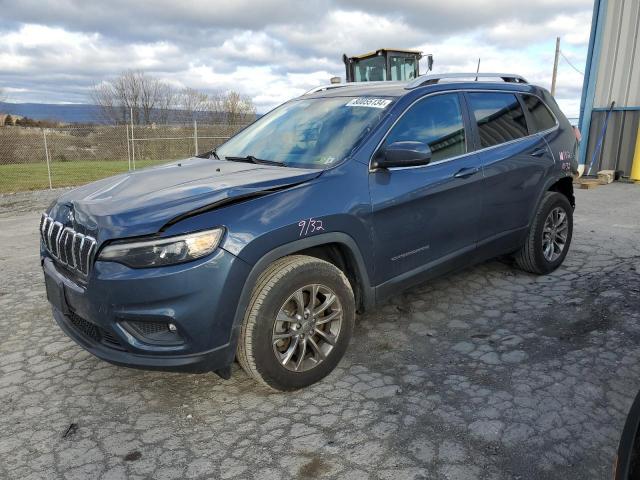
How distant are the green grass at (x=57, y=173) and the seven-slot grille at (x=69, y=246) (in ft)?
41.5

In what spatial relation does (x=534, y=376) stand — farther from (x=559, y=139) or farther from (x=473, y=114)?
(x=559, y=139)

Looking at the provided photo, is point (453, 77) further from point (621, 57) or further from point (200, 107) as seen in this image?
point (200, 107)

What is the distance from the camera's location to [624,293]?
172 inches

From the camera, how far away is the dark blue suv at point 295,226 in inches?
100

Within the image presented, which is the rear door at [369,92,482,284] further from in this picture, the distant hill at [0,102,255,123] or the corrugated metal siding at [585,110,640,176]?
the distant hill at [0,102,255,123]

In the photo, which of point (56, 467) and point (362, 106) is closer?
point (56, 467)

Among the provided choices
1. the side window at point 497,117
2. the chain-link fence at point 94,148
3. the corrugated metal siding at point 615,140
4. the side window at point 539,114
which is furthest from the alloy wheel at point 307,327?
the chain-link fence at point 94,148

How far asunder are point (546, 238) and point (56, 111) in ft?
125

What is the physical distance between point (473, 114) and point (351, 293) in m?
1.89

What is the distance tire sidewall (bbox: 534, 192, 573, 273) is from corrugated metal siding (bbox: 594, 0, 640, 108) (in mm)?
8545

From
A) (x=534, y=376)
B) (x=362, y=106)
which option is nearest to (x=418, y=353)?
(x=534, y=376)

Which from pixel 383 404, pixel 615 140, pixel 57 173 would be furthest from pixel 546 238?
pixel 57 173

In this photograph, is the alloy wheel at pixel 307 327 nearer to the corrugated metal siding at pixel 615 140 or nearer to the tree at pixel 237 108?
the corrugated metal siding at pixel 615 140

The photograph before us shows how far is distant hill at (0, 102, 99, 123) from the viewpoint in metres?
28.7
